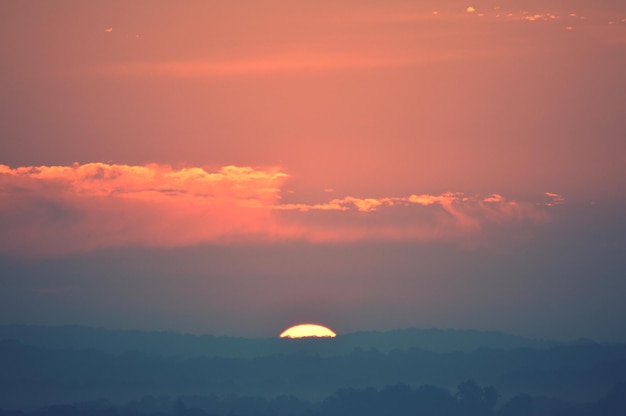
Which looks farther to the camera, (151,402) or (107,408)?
(151,402)

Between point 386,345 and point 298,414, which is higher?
point 386,345

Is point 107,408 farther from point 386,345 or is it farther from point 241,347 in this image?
point 386,345

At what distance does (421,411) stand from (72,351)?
230 ft

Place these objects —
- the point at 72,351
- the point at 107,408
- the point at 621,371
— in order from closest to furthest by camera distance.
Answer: the point at 107,408, the point at 621,371, the point at 72,351

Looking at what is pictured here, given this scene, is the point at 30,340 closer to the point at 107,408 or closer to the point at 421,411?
the point at 107,408

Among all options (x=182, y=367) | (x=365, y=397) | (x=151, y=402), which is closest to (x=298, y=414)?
(x=365, y=397)

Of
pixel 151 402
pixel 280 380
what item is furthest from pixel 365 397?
pixel 151 402

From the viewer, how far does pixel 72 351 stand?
178250mm

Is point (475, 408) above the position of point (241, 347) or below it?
below

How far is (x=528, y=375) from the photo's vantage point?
166 m

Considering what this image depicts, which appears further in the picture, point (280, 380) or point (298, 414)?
point (280, 380)

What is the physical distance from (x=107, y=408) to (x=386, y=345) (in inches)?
2159

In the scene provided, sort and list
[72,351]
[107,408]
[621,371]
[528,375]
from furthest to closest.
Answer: [72,351] < [528,375] < [621,371] < [107,408]

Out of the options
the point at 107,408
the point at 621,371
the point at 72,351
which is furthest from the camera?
the point at 72,351
